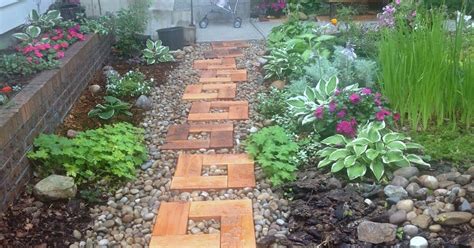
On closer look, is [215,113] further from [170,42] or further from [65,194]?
[170,42]

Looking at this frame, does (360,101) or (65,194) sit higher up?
(360,101)

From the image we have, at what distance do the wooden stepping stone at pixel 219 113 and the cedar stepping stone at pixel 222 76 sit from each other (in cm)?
68

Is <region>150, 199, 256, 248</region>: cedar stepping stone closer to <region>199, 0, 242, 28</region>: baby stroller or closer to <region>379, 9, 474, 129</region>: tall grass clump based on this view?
<region>379, 9, 474, 129</region>: tall grass clump

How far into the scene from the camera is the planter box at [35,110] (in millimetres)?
2578

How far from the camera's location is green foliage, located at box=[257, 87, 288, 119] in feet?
12.5

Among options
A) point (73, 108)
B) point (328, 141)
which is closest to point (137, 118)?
point (73, 108)

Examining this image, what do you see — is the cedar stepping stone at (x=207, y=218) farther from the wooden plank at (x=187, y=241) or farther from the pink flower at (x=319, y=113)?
the pink flower at (x=319, y=113)

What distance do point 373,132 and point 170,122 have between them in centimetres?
161

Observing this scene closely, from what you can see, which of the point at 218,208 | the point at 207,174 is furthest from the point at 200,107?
the point at 218,208

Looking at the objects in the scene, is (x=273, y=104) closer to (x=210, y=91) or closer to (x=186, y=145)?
(x=186, y=145)

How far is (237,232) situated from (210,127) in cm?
142

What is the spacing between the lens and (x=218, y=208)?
102 inches

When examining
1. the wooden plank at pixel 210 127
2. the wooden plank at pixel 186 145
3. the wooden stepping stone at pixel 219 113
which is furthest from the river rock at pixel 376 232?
the wooden stepping stone at pixel 219 113

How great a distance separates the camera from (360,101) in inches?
124
